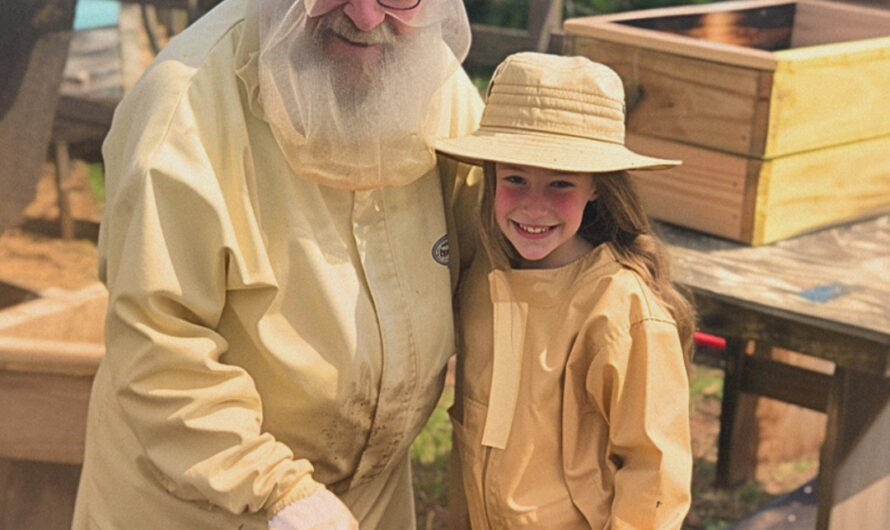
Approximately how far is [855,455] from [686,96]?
980 millimetres

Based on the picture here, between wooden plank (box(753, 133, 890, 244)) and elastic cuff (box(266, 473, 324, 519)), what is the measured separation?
152 centimetres

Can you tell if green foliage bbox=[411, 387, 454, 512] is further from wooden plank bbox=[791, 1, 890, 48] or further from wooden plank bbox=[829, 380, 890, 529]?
wooden plank bbox=[791, 1, 890, 48]

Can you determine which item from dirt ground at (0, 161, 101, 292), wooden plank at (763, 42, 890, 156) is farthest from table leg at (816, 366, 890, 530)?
dirt ground at (0, 161, 101, 292)

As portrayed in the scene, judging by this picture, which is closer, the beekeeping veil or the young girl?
the beekeeping veil

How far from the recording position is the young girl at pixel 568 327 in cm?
221

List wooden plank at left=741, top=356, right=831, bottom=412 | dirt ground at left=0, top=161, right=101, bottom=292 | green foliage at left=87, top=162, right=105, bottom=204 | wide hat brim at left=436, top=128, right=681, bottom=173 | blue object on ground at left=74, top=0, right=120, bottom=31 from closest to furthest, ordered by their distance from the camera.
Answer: wide hat brim at left=436, top=128, right=681, bottom=173 < wooden plank at left=741, top=356, right=831, bottom=412 < dirt ground at left=0, top=161, right=101, bottom=292 < blue object on ground at left=74, top=0, right=120, bottom=31 < green foliage at left=87, top=162, right=105, bottom=204

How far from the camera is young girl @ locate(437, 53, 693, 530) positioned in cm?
221

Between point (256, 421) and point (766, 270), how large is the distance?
1443 mm

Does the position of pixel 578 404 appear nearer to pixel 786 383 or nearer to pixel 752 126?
pixel 752 126

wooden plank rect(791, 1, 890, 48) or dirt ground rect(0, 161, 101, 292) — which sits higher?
wooden plank rect(791, 1, 890, 48)

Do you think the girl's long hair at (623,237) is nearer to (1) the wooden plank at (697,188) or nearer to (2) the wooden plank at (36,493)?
(1) the wooden plank at (697,188)

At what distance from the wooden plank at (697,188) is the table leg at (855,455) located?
47 cm

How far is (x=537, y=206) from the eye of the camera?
2273 mm

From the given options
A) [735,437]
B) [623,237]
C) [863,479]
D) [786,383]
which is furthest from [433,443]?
[623,237]
